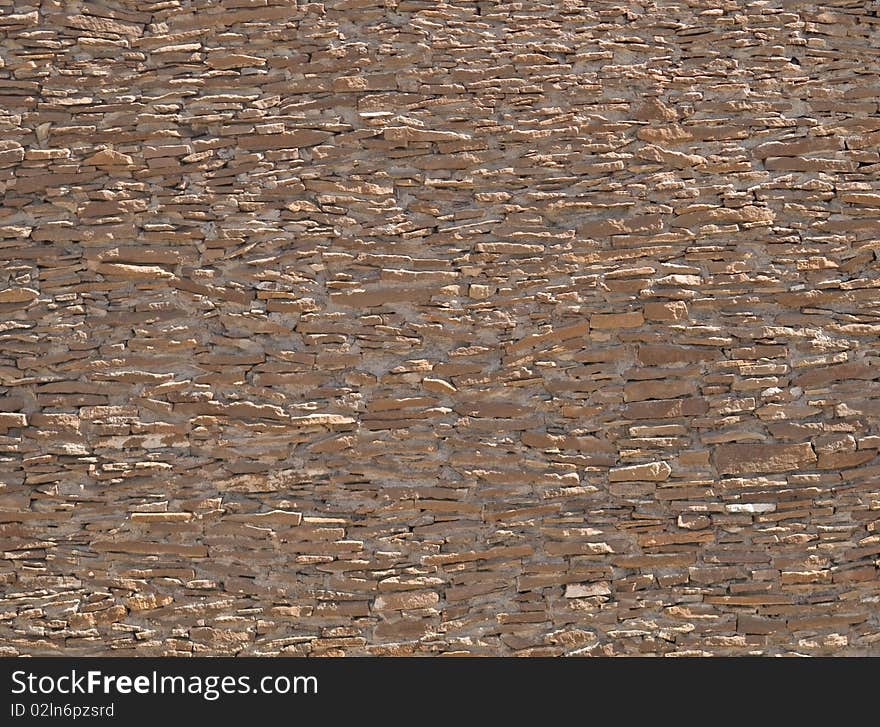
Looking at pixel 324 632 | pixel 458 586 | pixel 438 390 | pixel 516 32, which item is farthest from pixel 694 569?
pixel 516 32

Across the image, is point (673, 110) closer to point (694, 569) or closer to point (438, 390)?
point (438, 390)

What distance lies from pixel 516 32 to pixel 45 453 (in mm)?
2563

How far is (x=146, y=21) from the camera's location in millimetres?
4012

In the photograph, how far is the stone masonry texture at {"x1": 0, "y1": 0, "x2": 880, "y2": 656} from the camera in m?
3.86

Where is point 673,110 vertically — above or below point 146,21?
below

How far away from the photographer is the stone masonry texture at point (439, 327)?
3855 millimetres

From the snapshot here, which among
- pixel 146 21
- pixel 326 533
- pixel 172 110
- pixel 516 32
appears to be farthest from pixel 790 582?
pixel 146 21

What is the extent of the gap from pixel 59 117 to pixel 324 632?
235cm

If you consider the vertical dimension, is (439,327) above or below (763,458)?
above

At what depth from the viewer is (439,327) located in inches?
154

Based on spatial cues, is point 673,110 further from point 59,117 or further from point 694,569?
point 59,117
